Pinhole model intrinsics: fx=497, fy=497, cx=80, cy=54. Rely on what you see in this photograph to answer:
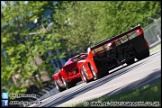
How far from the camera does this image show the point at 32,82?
47.9m

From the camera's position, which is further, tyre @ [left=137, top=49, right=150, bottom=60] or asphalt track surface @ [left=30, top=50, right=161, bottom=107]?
tyre @ [left=137, top=49, right=150, bottom=60]

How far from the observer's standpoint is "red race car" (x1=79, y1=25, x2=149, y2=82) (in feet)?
61.6

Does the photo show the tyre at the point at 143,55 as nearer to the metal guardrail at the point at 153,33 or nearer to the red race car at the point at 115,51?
the red race car at the point at 115,51

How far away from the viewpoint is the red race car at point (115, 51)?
61.6ft

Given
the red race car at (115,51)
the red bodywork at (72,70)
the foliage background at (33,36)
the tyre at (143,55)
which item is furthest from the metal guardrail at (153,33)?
the red race car at (115,51)

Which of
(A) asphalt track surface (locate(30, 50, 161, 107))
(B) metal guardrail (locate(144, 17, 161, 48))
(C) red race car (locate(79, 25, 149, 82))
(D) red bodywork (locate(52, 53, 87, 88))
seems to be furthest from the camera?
(B) metal guardrail (locate(144, 17, 161, 48))

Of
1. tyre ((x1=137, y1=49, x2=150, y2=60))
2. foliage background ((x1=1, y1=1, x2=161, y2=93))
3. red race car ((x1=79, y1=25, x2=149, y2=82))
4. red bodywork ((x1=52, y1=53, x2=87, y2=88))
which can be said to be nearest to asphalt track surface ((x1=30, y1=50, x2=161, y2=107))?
red race car ((x1=79, y1=25, x2=149, y2=82))

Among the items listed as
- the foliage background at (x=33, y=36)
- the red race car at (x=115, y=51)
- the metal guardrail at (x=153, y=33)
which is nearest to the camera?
the red race car at (x=115, y=51)

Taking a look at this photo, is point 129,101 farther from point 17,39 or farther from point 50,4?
point 50,4

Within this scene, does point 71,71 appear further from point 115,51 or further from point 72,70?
point 115,51

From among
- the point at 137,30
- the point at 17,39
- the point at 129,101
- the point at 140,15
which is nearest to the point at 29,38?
the point at 17,39

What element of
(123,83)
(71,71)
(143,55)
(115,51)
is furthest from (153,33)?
(123,83)

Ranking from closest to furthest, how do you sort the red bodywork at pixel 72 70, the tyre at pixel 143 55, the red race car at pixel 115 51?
the red race car at pixel 115 51 < the tyre at pixel 143 55 < the red bodywork at pixel 72 70

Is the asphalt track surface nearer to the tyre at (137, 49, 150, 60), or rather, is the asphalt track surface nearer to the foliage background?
the tyre at (137, 49, 150, 60)
